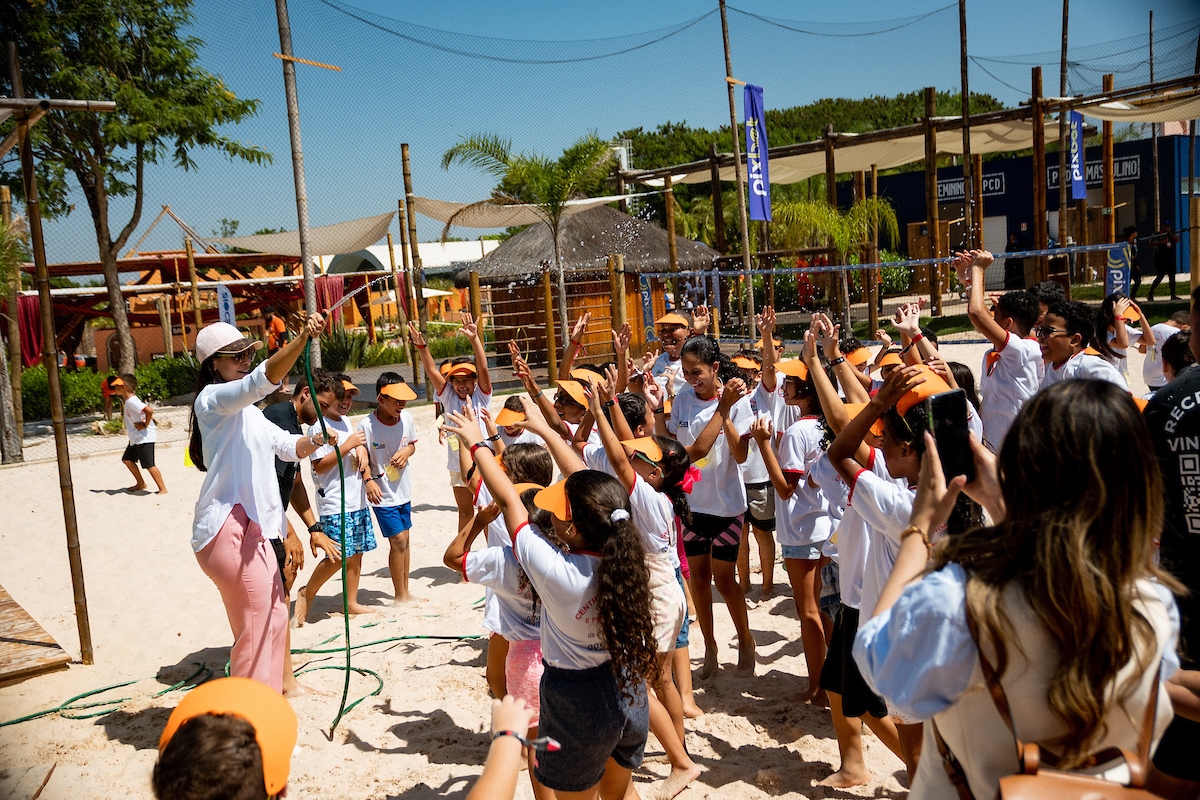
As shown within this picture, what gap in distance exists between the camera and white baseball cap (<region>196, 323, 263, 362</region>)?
395 cm

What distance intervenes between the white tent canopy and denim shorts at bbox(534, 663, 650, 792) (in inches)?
659

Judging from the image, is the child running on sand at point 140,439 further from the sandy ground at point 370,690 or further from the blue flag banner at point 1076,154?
the blue flag banner at point 1076,154

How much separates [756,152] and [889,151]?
9262 millimetres

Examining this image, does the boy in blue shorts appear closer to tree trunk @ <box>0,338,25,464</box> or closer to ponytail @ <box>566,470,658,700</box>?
ponytail @ <box>566,470,658,700</box>

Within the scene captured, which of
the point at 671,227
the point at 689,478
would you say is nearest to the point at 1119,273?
the point at 689,478

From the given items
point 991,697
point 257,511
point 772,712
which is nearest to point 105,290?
point 257,511

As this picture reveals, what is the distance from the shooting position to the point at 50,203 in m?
16.8

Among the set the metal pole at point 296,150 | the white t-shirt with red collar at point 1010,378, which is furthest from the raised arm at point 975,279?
the metal pole at point 296,150

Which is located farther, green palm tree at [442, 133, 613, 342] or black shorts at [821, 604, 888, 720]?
green palm tree at [442, 133, 613, 342]

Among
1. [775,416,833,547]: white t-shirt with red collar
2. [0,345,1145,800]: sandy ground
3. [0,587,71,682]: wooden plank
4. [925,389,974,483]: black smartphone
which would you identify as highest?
[925,389,974,483]: black smartphone

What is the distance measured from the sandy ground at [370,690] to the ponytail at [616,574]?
141 cm

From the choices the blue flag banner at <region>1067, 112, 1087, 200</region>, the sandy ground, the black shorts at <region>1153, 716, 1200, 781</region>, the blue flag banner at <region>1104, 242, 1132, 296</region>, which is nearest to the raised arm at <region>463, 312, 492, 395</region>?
the sandy ground

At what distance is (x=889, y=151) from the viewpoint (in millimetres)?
20656

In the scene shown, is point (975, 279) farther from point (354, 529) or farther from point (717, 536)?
point (354, 529)
